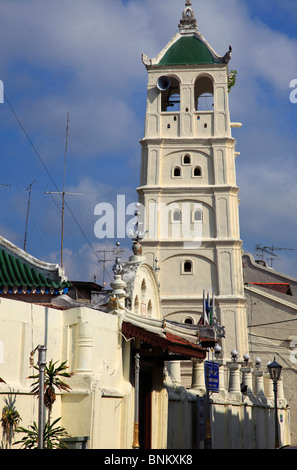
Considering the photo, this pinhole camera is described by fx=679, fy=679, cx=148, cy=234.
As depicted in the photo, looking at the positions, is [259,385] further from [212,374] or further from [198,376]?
[212,374]

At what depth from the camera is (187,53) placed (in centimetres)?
5822

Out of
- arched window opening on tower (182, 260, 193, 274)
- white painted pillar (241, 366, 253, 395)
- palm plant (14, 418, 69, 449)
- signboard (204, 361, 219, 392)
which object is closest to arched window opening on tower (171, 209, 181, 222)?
arched window opening on tower (182, 260, 193, 274)

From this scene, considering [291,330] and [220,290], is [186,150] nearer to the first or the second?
[220,290]

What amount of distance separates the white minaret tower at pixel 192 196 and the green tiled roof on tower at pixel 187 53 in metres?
0.09

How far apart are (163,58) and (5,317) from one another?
45.7 m

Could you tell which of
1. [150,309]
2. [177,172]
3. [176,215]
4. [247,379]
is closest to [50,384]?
[150,309]

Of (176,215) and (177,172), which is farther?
(177,172)

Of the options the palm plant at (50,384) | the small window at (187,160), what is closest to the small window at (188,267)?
the small window at (187,160)

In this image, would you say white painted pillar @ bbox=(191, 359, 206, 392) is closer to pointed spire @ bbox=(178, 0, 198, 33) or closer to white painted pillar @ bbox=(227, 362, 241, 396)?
white painted pillar @ bbox=(227, 362, 241, 396)

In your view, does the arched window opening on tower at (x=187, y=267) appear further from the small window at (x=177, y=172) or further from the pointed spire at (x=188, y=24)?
the pointed spire at (x=188, y=24)

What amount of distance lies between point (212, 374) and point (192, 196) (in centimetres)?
2792

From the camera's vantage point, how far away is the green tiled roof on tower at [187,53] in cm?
5784

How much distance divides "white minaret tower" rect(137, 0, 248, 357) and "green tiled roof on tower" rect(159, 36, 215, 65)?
0.09 metres

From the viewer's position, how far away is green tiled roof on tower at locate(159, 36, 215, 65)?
57.8m
